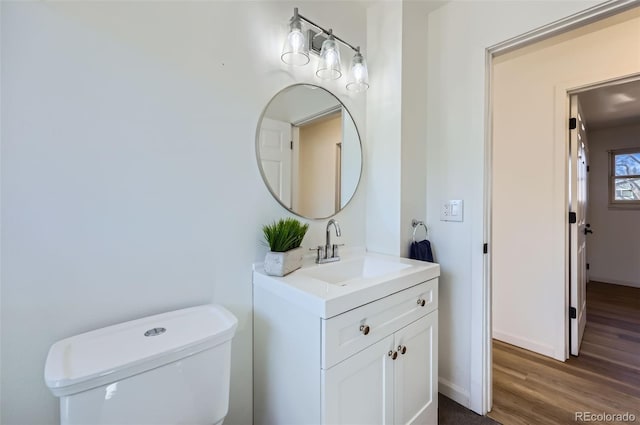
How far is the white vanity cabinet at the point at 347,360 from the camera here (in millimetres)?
951

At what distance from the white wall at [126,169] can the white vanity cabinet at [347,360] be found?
16 cm

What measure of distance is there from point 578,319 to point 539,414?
108 cm

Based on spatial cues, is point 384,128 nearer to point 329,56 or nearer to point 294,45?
point 329,56

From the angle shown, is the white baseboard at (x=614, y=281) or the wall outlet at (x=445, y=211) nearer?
the wall outlet at (x=445, y=211)

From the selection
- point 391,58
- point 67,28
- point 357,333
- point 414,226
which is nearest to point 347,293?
point 357,333

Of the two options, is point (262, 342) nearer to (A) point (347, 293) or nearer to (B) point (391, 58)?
(A) point (347, 293)

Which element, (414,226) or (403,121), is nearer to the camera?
(403,121)

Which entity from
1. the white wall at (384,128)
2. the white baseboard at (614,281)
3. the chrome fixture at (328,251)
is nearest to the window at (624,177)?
the white baseboard at (614,281)

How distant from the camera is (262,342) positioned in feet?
4.01

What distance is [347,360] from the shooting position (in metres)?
0.99

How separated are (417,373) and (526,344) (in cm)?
162

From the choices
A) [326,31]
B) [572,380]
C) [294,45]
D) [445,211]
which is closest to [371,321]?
[445,211]

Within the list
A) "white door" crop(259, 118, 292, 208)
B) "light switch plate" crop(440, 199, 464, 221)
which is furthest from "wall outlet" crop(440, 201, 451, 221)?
"white door" crop(259, 118, 292, 208)

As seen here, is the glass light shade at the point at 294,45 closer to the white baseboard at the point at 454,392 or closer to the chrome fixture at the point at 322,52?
the chrome fixture at the point at 322,52
